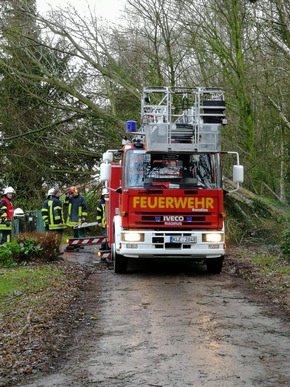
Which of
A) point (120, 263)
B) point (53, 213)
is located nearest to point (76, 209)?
point (53, 213)

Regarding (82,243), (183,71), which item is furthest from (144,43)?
(82,243)

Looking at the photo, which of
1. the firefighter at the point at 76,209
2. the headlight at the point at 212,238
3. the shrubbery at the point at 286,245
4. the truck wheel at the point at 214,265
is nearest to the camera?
the headlight at the point at 212,238

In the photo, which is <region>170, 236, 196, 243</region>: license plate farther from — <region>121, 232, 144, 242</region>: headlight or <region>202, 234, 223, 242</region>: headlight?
<region>121, 232, 144, 242</region>: headlight

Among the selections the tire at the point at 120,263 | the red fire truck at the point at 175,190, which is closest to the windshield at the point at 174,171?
the red fire truck at the point at 175,190

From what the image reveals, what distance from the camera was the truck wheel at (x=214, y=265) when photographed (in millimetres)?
15195

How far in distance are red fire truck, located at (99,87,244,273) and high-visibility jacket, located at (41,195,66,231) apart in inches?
249

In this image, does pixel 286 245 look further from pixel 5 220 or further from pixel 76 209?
pixel 76 209

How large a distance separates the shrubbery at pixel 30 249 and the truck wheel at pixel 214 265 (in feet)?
12.3

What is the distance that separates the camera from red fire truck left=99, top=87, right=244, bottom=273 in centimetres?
1438

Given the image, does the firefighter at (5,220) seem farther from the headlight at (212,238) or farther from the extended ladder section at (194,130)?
the headlight at (212,238)

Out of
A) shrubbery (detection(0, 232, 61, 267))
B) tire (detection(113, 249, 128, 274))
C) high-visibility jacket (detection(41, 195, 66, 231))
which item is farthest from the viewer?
high-visibility jacket (detection(41, 195, 66, 231))

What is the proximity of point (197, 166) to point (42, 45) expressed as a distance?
38.2ft

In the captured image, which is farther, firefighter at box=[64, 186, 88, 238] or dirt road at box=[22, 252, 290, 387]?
firefighter at box=[64, 186, 88, 238]

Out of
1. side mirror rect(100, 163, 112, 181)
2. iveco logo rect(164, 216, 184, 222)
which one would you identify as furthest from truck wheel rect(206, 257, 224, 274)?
side mirror rect(100, 163, 112, 181)
